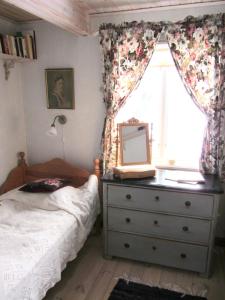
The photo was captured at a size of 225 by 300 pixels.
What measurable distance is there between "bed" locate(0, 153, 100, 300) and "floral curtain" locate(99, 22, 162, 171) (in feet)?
1.57

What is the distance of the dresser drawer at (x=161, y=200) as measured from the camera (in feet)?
7.22

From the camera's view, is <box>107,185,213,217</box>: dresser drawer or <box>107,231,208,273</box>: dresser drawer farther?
<box>107,231,208,273</box>: dresser drawer

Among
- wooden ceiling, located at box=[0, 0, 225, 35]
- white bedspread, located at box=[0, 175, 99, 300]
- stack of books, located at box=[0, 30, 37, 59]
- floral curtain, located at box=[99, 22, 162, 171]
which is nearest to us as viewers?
white bedspread, located at box=[0, 175, 99, 300]

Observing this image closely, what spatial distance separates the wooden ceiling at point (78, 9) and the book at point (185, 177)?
61.8 inches

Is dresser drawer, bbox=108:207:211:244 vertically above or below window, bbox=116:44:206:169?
below

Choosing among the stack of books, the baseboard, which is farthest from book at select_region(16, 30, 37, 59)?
the baseboard

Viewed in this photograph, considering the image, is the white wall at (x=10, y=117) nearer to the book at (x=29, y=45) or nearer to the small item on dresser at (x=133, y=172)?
the book at (x=29, y=45)

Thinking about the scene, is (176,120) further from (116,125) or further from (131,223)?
(131,223)

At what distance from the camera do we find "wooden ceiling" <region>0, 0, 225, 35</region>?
2032 mm

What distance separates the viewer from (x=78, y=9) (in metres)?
2.41

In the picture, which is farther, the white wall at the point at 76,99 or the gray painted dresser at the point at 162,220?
the white wall at the point at 76,99

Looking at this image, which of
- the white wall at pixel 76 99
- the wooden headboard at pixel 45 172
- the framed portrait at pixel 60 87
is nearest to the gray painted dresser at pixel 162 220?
the wooden headboard at pixel 45 172

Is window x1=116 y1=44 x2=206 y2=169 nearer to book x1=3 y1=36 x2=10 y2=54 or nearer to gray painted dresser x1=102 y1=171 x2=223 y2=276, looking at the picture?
gray painted dresser x1=102 y1=171 x2=223 y2=276

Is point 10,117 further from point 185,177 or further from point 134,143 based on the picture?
point 185,177
